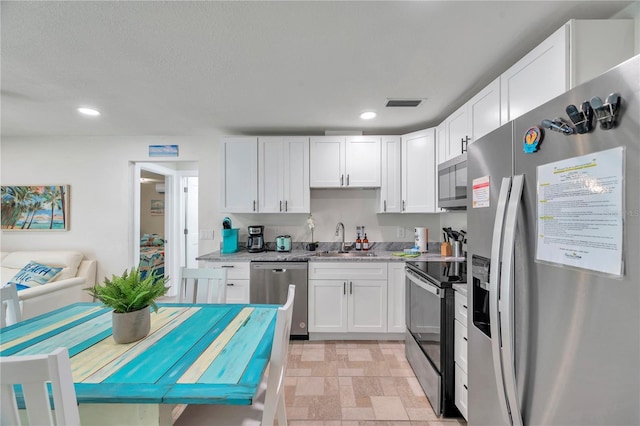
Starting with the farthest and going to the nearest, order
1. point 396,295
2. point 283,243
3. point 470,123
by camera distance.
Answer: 1. point 283,243
2. point 396,295
3. point 470,123

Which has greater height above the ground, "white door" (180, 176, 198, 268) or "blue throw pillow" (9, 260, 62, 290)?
"white door" (180, 176, 198, 268)

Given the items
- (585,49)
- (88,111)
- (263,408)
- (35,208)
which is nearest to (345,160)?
(585,49)

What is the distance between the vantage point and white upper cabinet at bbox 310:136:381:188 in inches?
131

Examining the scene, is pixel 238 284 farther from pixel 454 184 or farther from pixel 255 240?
pixel 454 184

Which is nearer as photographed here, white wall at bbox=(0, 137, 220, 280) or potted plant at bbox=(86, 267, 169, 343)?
potted plant at bbox=(86, 267, 169, 343)

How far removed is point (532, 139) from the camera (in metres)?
0.89

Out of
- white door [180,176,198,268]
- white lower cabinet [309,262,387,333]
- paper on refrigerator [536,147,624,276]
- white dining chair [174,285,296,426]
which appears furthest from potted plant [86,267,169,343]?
white door [180,176,198,268]

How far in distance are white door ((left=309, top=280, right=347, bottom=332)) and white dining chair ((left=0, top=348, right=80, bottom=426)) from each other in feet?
7.90

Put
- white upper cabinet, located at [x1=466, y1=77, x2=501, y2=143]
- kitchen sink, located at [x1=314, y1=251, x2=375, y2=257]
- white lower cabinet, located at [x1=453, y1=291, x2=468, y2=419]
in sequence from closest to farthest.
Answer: white lower cabinet, located at [x1=453, y1=291, x2=468, y2=419] → white upper cabinet, located at [x1=466, y1=77, x2=501, y2=143] → kitchen sink, located at [x1=314, y1=251, x2=375, y2=257]

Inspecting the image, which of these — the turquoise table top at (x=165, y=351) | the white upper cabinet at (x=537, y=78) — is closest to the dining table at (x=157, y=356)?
the turquoise table top at (x=165, y=351)

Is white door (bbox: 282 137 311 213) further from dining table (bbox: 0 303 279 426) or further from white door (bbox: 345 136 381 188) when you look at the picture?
dining table (bbox: 0 303 279 426)

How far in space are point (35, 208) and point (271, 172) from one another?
328 centimetres

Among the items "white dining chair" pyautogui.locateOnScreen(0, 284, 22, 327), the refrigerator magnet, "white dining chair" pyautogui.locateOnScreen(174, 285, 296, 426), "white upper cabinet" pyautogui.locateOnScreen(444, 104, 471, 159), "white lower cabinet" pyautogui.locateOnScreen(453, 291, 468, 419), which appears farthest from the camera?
"white upper cabinet" pyautogui.locateOnScreen(444, 104, 471, 159)

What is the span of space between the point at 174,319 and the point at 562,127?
74.6 inches
